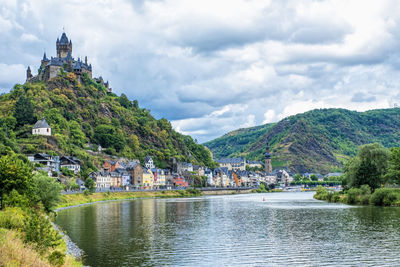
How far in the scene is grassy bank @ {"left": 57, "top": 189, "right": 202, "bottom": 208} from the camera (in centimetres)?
9881

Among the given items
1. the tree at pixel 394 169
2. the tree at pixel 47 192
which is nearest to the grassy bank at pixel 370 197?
the tree at pixel 394 169

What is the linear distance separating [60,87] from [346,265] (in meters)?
180

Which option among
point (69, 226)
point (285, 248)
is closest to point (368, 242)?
point (285, 248)

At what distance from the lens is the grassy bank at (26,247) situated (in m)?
21.1

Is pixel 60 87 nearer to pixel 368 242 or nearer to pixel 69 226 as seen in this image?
pixel 69 226

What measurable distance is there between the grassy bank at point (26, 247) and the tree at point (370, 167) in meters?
65.9

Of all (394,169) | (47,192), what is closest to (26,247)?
(47,192)

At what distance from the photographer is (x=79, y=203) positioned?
339ft

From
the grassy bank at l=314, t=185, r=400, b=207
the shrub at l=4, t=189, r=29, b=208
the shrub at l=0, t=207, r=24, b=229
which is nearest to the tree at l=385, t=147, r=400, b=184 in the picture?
the grassy bank at l=314, t=185, r=400, b=207

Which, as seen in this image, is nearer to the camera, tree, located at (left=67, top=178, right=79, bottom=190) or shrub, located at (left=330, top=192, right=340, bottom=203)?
shrub, located at (left=330, top=192, right=340, bottom=203)

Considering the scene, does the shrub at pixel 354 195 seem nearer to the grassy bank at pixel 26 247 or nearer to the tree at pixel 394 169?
the tree at pixel 394 169

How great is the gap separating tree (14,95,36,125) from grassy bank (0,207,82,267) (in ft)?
400

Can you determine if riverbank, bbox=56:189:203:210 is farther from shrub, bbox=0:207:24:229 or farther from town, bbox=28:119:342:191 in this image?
shrub, bbox=0:207:24:229

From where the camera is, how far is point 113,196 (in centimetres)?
13062
